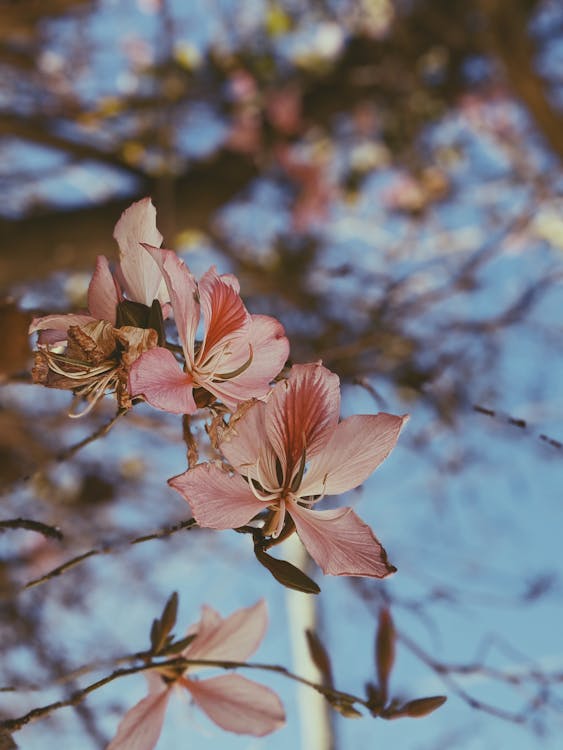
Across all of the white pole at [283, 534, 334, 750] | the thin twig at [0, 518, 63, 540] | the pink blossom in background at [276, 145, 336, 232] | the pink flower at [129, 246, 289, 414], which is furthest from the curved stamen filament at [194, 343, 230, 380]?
the pink blossom in background at [276, 145, 336, 232]

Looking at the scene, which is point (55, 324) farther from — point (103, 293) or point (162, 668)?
point (162, 668)

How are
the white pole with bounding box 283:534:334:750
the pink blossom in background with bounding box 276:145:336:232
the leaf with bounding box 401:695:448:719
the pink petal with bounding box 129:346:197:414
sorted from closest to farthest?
the pink petal with bounding box 129:346:197:414
the leaf with bounding box 401:695:448:719
the white pole with bounding box 283:534:334:750
the pink blossom in background with bounding box 276:145:336:232

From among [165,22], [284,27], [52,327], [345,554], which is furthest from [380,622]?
[284,27]

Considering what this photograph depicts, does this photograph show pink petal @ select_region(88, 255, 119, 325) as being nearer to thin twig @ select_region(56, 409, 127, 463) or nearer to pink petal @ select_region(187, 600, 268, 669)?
thin twig @ select_region(56, 409, 127, 463)

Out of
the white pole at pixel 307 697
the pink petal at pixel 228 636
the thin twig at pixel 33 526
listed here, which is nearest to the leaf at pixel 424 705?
the pink petal at pixel 228 636

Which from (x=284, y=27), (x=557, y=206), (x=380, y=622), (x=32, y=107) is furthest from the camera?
(x=284, y=27)

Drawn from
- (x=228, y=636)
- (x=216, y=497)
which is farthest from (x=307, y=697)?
(x=216, y=497)

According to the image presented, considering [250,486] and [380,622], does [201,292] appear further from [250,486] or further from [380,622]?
[380,622]

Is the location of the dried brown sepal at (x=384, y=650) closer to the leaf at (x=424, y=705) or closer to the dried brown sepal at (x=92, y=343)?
the leaf at (x=424, y=705)
